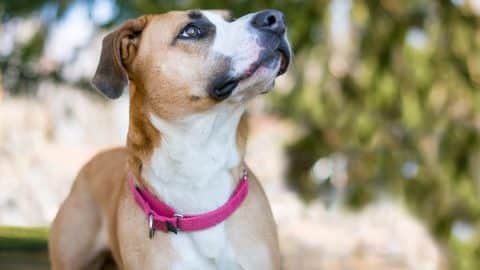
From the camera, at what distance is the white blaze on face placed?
280 cm

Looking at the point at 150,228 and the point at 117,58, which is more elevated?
the point at 117,58

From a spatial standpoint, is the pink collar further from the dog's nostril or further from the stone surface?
the stone surface

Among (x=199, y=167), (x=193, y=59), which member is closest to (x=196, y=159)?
(x=199, y=167)

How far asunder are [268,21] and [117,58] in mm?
587

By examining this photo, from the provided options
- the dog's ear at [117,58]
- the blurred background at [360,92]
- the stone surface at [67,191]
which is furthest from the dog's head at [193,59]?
the stone surface at [67,191]

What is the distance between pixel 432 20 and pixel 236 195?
12.2 ft

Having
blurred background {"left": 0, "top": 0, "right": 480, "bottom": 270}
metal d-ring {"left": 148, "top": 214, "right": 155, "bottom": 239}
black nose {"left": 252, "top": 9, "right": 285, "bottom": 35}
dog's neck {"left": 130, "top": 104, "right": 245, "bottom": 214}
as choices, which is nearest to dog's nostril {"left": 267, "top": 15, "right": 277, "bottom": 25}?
black nose {"left": 252, "top": 9, "right": 285, "bottom": 35}

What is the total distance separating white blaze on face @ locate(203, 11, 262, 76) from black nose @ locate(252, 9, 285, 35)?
21 mm

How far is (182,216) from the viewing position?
3051mm

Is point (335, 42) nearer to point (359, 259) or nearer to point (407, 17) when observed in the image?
point (407, 17)

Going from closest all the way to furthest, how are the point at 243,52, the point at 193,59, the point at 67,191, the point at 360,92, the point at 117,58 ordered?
the point at 243,52
the point at 193,59
the point at 117,58
the point at 360,92
the point at 67,191

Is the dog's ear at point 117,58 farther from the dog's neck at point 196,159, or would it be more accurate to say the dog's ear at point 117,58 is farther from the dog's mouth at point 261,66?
the dog's mouth at point 261,66

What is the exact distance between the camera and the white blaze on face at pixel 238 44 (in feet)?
9.18

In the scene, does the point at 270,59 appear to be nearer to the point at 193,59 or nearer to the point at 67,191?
the point at 193,59
